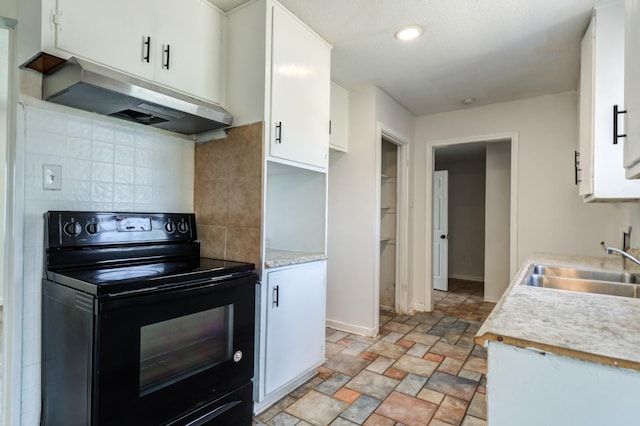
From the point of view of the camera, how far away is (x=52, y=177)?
1566mm

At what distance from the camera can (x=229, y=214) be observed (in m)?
2.06

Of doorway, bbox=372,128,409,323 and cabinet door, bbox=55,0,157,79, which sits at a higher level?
cabinet door, bbox=55,0,157,79

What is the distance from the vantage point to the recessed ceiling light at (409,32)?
2264mm

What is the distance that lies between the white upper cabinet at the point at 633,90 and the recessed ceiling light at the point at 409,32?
4.34ft

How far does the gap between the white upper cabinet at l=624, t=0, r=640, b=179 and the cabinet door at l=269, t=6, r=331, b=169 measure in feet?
5.06

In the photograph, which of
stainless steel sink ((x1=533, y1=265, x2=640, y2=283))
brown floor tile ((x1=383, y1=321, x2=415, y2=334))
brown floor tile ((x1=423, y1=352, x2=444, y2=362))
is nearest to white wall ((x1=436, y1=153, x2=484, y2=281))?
brown floor tile ((x1=383, y1=321, x2=415, y2=334))

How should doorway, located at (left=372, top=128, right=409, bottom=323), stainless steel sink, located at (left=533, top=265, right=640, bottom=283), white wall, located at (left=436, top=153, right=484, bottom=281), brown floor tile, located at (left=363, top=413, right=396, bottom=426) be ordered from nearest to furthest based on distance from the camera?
1. brown floor tile, located at (left=363, top=413, right=396, bottom=426)
2. stainless steel sink, located at (left=533, top=265, right=640, bottom=283)
3. doorway, located at (left=372, top=128, right=409, bottom=323)
4. white wall, located at (left=436, top=153, right=484, bottom=281)

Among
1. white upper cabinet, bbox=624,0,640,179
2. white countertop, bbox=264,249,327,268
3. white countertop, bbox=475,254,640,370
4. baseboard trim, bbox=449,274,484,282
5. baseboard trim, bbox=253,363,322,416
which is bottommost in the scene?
baseboard trim, bbox=449,274,484,282

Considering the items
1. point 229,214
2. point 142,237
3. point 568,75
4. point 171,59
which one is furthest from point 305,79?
point 568,75

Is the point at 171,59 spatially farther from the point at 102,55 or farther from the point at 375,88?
the point at 375,88

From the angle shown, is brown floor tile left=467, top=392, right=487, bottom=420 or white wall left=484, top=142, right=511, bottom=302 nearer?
brown floor tile left=467, top=392, right=487, bottom=420

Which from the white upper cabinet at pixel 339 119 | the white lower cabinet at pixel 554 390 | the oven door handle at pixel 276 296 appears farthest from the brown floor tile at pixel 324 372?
the white upper cabinet at pixel 339 119

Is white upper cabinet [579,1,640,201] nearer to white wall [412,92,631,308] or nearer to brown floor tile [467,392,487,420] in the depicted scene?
brown floor tile [467,392,487,420]

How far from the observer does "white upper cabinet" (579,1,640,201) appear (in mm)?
1863
